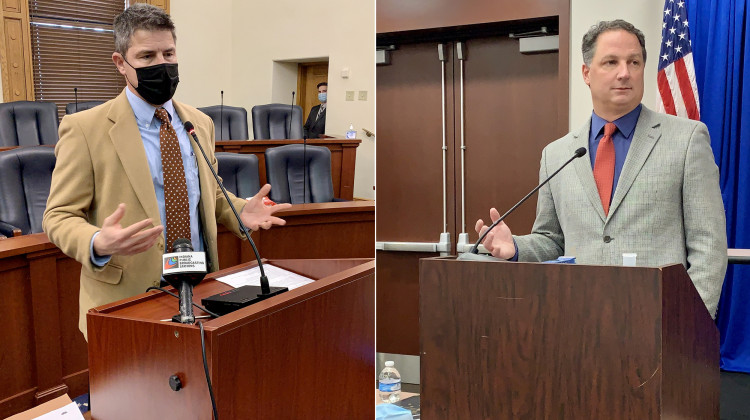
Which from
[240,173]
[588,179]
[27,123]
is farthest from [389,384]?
[27,123]

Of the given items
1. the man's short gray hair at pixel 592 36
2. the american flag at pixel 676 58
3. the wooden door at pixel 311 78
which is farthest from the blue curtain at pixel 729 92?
the man's short gray hair at pixel 592 36

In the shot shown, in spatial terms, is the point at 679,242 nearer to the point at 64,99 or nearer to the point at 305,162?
the point at 305,162

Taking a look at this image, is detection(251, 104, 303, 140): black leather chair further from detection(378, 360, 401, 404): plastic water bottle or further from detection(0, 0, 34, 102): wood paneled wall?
detection(0, 0, 34, 102): wood paneled wall

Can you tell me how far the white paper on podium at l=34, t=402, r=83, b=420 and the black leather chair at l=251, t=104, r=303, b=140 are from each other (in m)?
0.91

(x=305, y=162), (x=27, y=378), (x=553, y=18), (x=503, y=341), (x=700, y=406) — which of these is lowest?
(x=27, y=378)

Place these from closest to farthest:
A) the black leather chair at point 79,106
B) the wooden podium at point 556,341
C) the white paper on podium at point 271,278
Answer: the wooden podium at point 556,341
the white paper on podium at point 271,278
the black leather chair at point 79,106

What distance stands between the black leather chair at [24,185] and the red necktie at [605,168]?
2602 millimetres

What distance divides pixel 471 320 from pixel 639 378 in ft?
0.59

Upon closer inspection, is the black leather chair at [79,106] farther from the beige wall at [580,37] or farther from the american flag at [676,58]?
the beige wall at [580,37]

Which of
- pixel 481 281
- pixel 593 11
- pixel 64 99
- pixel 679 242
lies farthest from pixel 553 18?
pixel 64 99

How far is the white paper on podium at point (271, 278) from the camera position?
1.04 metres

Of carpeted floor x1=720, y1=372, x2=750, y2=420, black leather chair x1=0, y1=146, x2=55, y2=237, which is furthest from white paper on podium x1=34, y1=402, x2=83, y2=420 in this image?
carpeted floor x1=720, y1=372, x2=750, y2=420

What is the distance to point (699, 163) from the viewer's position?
118cm

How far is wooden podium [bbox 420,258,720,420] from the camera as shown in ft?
2.24
